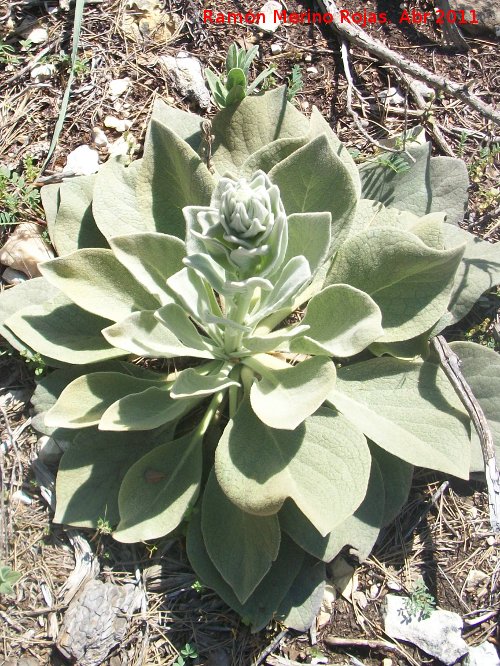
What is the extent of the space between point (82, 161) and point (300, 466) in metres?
1.92

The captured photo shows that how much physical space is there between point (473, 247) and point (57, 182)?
2.00 m

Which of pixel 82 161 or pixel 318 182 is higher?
pixel 318 182

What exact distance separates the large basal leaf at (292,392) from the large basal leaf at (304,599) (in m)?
0.74

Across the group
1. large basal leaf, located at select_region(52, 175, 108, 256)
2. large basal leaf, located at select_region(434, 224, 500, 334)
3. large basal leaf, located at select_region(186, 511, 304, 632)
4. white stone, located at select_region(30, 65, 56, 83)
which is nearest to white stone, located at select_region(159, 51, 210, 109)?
white stone, located at select_region(30, 65, 56, 83)

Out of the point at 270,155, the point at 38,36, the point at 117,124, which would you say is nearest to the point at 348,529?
the point at 270,155

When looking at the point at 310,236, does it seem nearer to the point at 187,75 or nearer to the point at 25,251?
the point at 25,251

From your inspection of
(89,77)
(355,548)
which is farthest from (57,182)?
(355,548)

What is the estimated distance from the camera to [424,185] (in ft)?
9.81

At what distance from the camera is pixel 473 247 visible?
9.51ft

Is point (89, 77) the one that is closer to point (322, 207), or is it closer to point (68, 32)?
point (68, 32)

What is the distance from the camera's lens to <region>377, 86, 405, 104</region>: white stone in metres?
3.63

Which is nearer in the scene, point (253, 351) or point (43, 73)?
point (253, 351)

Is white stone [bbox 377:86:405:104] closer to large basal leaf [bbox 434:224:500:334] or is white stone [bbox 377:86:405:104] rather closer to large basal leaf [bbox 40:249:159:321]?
large basal leaf [bbox 434:224:500:334]

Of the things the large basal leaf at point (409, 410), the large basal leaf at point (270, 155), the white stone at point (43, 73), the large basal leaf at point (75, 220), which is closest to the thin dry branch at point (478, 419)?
the large basal leaf at point (409, 410)
